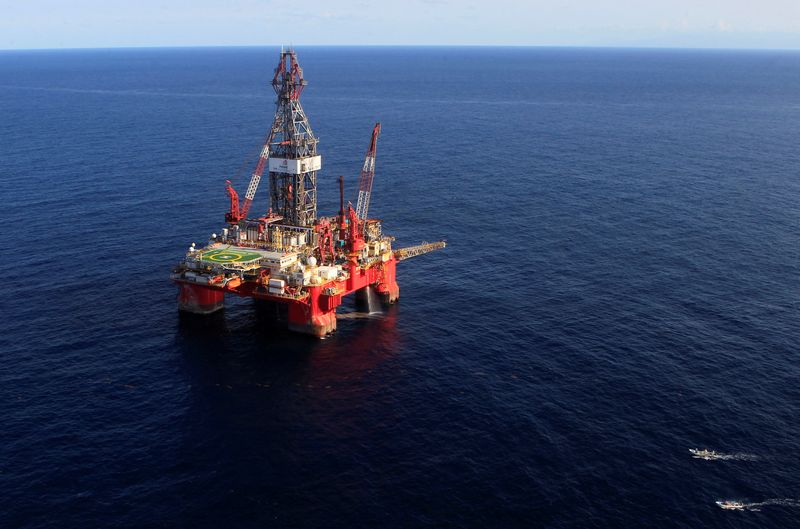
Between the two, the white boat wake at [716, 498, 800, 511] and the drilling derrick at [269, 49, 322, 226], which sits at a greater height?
the drilling derrick at [269, 49, 322, 226]

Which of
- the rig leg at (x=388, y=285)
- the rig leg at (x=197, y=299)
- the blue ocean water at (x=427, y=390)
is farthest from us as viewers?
the rig leg at (x=388, y=285)

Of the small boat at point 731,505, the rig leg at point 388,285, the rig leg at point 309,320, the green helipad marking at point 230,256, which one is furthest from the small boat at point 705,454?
the green helipad marking at point 230,256

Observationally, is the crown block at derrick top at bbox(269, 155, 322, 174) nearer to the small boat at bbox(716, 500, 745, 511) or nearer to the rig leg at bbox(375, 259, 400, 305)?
the rig leg at bbox(375, 259, 400, 305)

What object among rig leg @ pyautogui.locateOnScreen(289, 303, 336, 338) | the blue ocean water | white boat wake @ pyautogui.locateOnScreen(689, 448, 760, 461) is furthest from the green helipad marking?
white boat wake @ pyautogui.locateOnScreen(689, 448, 760, 461)

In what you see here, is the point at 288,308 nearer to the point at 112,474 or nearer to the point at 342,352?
the point at 342,352

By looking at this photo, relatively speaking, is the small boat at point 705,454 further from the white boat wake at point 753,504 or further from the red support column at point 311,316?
the red support column at point 311,316

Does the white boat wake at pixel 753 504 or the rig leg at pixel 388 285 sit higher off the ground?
the rig leg at pixel 388 285

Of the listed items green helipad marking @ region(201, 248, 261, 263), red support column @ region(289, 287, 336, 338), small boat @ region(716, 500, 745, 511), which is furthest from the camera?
green helipad marking @ region(201, 248, 261, 263)

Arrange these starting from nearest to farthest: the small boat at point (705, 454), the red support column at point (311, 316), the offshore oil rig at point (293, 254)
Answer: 1. the small boat at point (705, 454)
2. the red support column at point (311, 316)
3. the offshore oil rig at point (293, 254)
